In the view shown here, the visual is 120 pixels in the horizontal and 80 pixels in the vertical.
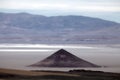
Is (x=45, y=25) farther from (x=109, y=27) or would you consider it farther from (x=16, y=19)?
(x=109, y=27)

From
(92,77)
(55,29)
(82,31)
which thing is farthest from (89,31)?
(92,77)

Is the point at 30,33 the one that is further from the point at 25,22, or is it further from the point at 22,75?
the point at 22,75

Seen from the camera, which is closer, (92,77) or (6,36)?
(92,77)

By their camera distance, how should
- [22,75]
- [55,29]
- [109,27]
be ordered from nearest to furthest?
1. [22,75]
2. [109,27]
3. [55,29]

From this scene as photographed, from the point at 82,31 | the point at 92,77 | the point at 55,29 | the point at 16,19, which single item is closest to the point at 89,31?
the point at 82,31

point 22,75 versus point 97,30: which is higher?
point 97,30

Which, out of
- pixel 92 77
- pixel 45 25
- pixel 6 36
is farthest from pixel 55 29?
pixel 92 77

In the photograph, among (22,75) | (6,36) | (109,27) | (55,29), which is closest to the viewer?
(22,75)

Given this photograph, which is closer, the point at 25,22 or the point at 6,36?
the point at 6,36
